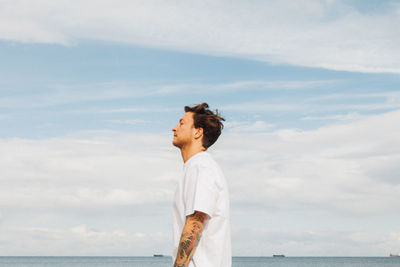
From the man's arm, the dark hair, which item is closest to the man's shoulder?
the dark hair

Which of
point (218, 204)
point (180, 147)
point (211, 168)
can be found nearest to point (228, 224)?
point (218, 204)

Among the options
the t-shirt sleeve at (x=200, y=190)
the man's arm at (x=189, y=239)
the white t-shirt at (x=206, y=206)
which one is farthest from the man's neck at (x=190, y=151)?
the man's arm at (x=189, y=239)

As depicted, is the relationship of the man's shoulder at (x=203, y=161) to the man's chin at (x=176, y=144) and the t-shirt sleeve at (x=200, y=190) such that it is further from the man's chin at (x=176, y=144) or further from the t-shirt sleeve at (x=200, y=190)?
the man's chin at (x=176, y=144)

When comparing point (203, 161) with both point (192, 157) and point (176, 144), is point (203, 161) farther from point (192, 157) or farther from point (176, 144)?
point (176, 144)

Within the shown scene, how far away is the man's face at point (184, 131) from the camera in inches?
149

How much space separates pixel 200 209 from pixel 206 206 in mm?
47

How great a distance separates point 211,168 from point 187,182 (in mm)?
182

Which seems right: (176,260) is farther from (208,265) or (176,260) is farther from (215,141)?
(215,141)

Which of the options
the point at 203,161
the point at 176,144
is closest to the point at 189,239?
the point at 203,161

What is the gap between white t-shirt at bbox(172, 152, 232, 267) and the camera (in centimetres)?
340

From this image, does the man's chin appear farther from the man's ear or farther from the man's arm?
the man's arm

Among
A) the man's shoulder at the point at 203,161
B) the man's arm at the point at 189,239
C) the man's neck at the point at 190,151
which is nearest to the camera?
the man's arm at the point at 189,239

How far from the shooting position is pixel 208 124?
12.4 feet

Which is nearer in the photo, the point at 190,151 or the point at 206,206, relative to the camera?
the point at 206,206
